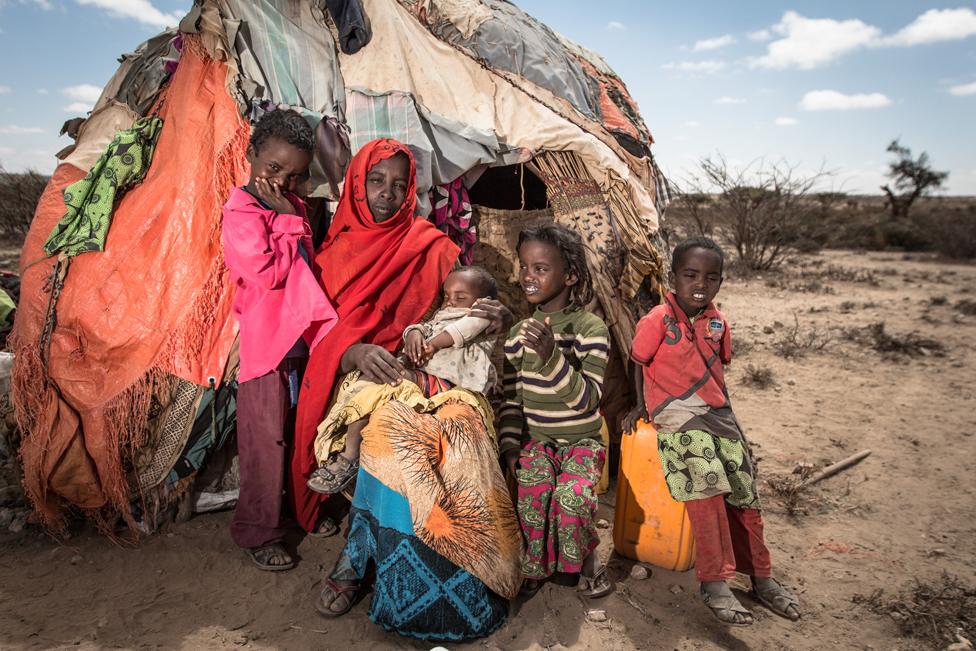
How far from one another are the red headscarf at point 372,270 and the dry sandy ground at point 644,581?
0.50m

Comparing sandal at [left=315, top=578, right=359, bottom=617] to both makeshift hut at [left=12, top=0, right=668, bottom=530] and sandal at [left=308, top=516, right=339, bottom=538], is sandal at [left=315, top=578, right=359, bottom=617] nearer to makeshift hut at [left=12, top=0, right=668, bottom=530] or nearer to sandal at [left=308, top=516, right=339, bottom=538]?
sandal at [left=308, top=516, right=339, bottom=538]

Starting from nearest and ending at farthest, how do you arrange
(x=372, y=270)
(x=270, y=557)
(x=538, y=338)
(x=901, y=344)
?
(x=538, y=338) < (x=270, y=557) < (x=372, y=270) < (x=901, y=344)

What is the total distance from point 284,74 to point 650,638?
10.1ft

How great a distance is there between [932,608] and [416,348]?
223cm

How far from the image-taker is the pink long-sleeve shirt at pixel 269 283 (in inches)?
94.3

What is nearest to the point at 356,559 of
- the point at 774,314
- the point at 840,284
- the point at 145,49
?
the point at 145,49

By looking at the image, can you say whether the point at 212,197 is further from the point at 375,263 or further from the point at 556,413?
the point at 556,413

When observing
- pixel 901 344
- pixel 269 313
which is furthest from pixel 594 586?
pixel 901 344

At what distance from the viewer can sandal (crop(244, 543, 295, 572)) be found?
97.2 inches

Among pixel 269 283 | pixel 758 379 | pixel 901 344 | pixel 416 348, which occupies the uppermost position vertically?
pixel 269 283

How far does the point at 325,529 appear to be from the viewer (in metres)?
2.79

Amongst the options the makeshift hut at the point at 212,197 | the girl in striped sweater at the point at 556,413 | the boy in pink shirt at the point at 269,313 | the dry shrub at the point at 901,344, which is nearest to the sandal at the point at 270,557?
the boy in pink shirt at the point at 269,313

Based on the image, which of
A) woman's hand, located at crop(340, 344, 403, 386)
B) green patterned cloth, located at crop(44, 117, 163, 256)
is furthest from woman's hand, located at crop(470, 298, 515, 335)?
green patterned cloth, located at crop(44, 117, 163, 256)

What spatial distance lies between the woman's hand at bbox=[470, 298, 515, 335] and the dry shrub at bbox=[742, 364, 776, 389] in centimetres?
368
